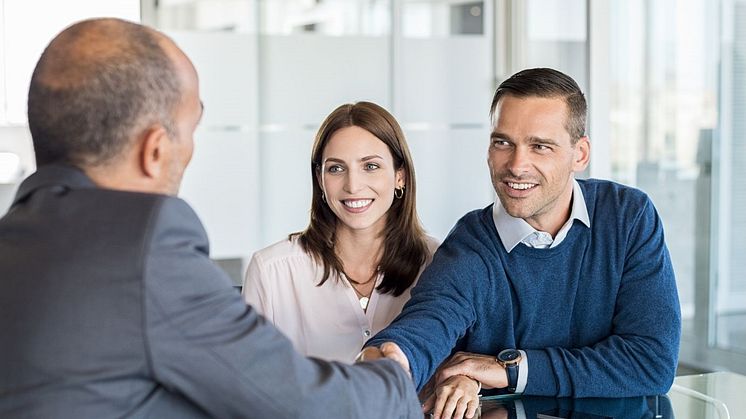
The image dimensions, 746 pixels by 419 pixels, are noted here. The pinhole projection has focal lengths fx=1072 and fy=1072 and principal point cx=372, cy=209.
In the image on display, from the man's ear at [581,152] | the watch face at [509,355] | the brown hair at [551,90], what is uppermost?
the brown hair at [551,90]

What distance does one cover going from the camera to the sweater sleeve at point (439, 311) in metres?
2.12

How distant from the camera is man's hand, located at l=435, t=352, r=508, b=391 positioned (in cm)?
221

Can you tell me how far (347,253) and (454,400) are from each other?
0.70m

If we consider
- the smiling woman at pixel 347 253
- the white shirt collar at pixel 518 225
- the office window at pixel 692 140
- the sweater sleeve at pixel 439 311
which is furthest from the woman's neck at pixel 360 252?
the office window at pixel 692 140

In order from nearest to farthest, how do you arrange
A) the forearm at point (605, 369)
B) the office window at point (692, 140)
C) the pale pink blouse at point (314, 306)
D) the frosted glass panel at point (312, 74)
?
the forearm at point (605, 369), the pale pink blouse at point (314, 306), the office window at point (692, 140), the frosted glass panel at point (312, 74)

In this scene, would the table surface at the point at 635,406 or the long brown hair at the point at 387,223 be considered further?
the long brown hair at the point at 387,223

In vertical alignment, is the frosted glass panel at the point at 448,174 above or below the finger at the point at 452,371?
above

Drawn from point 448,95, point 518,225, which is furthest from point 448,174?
point 518,225

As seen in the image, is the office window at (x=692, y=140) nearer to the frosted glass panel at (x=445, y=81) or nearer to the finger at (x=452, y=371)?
the frosted glass panel at (x=445, y=81)

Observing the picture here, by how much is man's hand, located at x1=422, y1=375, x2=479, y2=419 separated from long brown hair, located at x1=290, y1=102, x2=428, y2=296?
51 cm

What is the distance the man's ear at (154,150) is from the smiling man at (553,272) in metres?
1.05

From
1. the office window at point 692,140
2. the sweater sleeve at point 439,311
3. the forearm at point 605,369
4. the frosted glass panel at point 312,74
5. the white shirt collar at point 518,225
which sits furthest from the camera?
the frosted glass panel at point 312,74

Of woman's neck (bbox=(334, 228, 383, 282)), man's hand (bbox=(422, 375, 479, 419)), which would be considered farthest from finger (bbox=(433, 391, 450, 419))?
woman's neck (bbox=(334, 228, 383, 282))

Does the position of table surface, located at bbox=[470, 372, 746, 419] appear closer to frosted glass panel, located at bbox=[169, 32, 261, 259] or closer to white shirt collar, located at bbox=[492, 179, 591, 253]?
white shirt collar, located at bbox=[492, 179, 591, 253]
